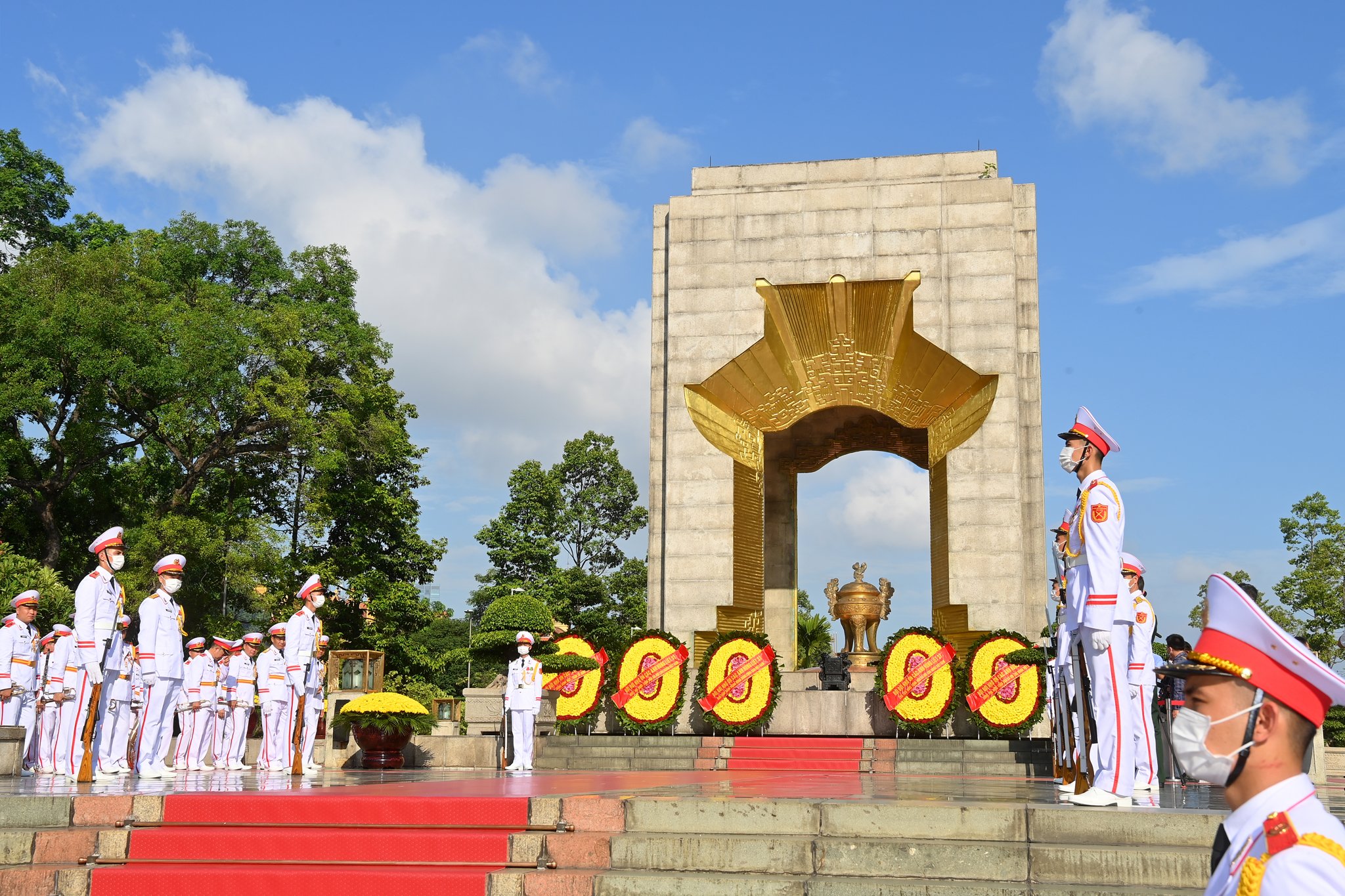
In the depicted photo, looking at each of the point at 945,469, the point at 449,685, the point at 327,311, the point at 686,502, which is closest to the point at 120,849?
the point at 686,502

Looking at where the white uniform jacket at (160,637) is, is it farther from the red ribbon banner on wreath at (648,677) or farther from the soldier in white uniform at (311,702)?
the red ribbon banner on wreath at (648,677)

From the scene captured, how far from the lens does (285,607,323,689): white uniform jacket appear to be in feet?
41.7


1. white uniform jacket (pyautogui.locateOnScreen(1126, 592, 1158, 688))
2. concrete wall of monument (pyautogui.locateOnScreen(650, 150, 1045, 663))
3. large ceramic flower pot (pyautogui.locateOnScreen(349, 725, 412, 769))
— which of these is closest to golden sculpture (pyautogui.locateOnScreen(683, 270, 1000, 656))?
concrete wall of monument (pyautogui.locateOnScreen(650, 150, 1045, 663))

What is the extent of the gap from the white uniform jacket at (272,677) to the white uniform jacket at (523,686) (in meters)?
2.51

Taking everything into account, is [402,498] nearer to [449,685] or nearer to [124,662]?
[449,685]

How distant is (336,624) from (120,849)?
88.2 feet

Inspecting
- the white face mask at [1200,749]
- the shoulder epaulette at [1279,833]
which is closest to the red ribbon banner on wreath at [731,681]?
Result: the white face mask at [1200,749]

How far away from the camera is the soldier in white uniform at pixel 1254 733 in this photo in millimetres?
2104

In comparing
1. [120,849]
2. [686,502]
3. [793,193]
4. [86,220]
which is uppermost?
[86,220]

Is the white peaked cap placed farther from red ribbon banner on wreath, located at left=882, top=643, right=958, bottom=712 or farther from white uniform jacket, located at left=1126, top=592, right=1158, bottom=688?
red ribbon banner on wreath, located at left=882, top=643, right=958, bottom=712

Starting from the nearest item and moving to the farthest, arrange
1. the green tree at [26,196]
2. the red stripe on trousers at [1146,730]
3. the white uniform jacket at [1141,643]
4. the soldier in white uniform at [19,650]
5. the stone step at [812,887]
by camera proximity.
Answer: the stone step at [812,887], the red stripe on trousers at [1146,730], the white uniform jacket at [1141,643], the soldier in white uniform at [19,650], the green tree at [26,196]

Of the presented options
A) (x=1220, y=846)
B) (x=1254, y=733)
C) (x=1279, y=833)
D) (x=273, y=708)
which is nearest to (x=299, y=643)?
(x=273, y=708)

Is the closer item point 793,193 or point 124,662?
point 124,662

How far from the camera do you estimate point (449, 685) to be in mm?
40250
